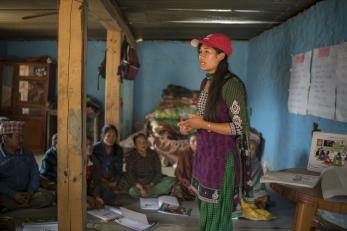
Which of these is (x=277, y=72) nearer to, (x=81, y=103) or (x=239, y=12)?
(x=239, y=12)

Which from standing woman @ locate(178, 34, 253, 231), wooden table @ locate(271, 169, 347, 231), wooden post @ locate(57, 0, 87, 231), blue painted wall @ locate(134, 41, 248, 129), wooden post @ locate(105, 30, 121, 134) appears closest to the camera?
wooden table @ locate(271, 169, 347, 231)

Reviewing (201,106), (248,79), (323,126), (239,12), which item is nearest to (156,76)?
(248,79)

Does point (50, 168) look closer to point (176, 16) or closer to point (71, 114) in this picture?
point (71, 114)

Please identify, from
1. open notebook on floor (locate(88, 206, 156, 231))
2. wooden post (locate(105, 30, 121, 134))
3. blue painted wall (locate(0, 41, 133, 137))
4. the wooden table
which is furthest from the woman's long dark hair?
blue painted wall (locate(0, 41, 133, 137))

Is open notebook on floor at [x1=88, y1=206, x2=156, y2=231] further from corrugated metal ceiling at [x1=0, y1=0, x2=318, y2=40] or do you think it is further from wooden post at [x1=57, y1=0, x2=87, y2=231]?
corrugated metal ceiling at [x1=0, y1=0, x2=318, y2=40]

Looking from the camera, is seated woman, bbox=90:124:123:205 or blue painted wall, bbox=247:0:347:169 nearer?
blue painted wall, bbox=247:0:347:169

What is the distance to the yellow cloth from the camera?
3453 millimetres

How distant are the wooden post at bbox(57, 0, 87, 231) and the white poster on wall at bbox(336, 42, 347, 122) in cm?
218

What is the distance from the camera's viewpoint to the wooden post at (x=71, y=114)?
264 centimetres

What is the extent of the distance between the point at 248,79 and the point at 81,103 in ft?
18.1

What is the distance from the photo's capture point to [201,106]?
2.09 metres

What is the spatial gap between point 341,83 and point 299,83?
1061 millimetres

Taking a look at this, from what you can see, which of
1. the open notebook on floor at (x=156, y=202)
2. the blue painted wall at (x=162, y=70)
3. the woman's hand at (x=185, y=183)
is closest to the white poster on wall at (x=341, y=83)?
the woman's hand at (x=185, y=183)

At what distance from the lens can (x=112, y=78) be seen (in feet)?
16.5
